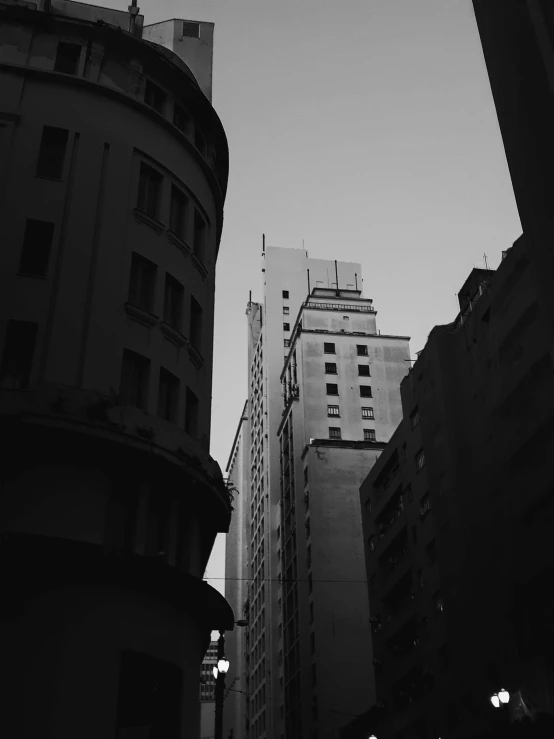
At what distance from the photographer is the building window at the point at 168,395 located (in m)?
25.8

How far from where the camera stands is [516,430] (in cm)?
3981

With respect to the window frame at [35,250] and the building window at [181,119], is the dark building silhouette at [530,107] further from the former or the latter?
the building window at [181,119]

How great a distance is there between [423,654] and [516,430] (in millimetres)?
20030

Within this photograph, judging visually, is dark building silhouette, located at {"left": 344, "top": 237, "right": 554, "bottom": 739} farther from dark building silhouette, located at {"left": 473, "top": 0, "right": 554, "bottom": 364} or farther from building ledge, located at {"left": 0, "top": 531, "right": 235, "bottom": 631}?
building ledge, located at {"left": 0, "top": 531, "right": 235, "bottom": 631}

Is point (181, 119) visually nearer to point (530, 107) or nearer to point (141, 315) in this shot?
point (141, 315)

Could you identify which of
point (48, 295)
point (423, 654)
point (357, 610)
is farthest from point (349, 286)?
point (48, 295)

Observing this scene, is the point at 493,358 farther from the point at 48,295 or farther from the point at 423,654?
the point at 48,295

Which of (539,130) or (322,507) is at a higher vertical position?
(322,507)

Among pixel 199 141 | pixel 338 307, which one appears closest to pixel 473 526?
pixel 199 141

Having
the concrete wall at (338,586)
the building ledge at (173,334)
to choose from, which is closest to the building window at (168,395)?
the building ledge at (173,334)

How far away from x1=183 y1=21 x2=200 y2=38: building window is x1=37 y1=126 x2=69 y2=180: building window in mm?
12387

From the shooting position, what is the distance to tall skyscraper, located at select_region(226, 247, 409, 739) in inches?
3201

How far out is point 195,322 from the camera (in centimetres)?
2956

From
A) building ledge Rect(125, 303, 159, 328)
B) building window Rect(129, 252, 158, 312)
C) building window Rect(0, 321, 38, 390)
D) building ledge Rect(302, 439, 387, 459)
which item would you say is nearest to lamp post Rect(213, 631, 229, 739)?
building window Rect(0, 321, 38, 390)
